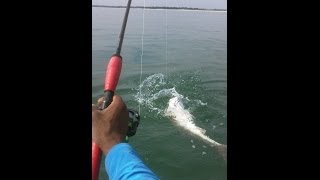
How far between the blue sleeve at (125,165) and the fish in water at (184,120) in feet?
21.3

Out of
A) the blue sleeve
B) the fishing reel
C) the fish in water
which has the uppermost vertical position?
the fishing reel

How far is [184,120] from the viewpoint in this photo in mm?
9914

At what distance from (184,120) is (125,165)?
808 centimetres

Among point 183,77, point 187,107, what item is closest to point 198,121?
point 187,107

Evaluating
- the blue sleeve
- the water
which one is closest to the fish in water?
the water

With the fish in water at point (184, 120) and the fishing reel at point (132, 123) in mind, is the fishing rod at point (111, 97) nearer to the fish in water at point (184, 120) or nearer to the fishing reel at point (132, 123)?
the fishing reel at point (132, 123)

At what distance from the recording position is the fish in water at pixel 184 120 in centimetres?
861

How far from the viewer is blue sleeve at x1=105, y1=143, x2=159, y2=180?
1.86 meters

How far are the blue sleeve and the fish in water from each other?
21.3 ft

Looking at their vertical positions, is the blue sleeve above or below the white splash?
above

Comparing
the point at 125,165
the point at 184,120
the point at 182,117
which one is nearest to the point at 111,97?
the point at 125,165

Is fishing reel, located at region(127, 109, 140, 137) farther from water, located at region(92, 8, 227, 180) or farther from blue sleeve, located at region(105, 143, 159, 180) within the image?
water, located at region(92, 8, 227, 180)
